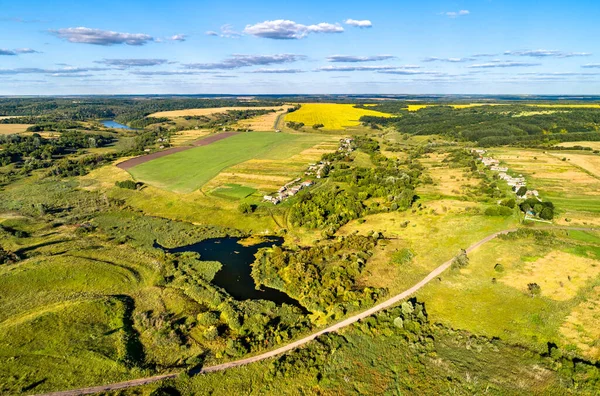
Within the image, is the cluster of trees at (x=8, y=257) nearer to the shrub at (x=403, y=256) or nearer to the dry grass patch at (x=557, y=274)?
the shrub at (x=403, y=256)

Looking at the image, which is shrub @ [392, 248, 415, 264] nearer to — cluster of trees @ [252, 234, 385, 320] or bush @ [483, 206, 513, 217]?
cluster of trees @ [252, 234, 385, 320]

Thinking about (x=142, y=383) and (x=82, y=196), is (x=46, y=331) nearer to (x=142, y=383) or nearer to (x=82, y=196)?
(x=142, y=383)

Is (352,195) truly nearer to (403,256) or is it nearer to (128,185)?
(403,256)

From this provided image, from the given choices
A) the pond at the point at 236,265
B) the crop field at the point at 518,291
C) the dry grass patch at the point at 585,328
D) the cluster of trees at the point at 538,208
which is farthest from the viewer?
the cluster of trees at the point at 538,208

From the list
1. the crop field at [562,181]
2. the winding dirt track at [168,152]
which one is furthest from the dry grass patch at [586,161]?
the winding dirt track at [168,152]

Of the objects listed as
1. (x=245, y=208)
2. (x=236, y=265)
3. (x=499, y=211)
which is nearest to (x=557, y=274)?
(x=499, y=211)

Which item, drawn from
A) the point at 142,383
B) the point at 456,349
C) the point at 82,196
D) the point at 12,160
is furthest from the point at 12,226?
the point at 456,349

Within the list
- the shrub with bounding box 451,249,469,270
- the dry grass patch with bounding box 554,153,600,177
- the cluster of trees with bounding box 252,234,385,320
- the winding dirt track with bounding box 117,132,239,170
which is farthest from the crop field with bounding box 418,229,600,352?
the winding dirt track with bounding box 117,132,239,170
